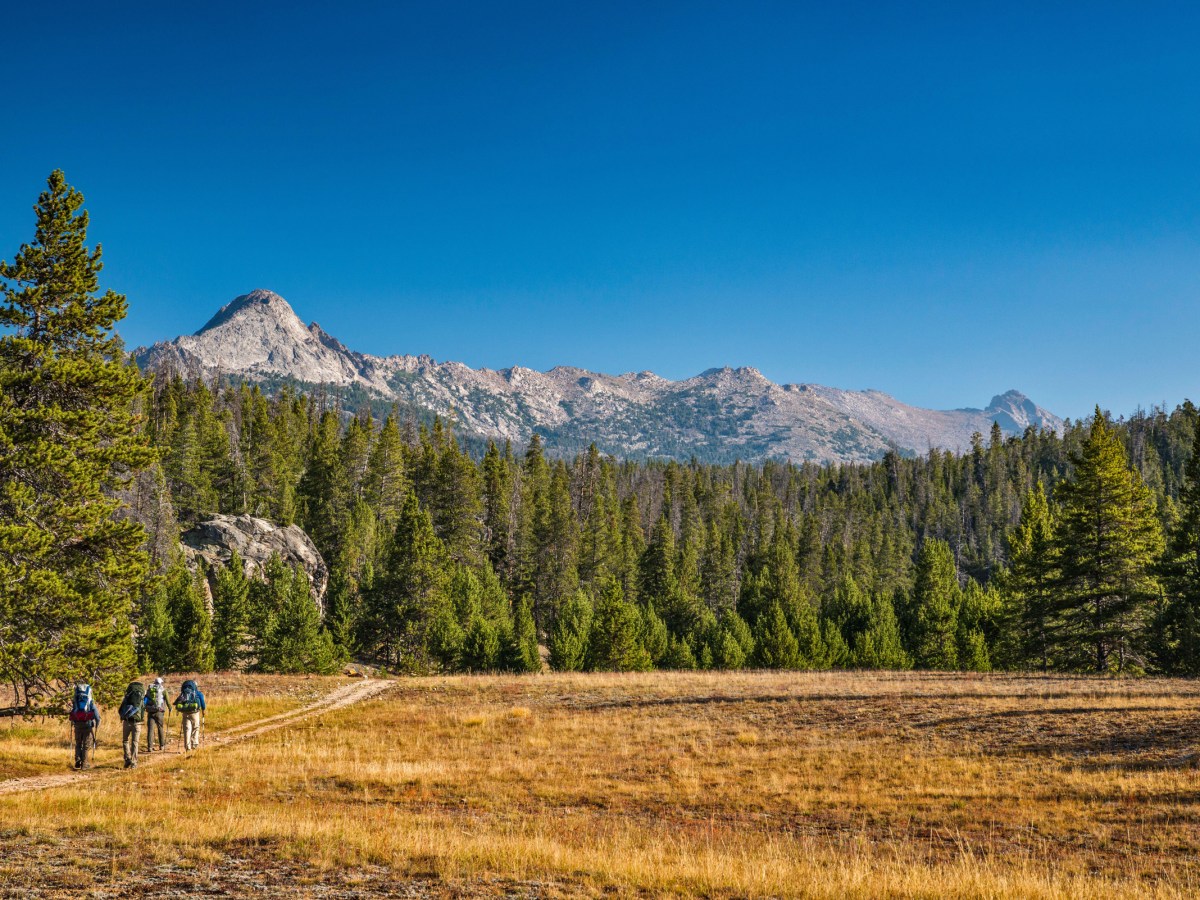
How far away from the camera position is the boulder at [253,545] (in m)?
65.8

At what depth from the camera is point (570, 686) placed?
4138 centimetres

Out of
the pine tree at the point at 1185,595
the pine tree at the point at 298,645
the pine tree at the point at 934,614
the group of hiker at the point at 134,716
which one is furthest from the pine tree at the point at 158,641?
the pine tree at the point at 1185,595

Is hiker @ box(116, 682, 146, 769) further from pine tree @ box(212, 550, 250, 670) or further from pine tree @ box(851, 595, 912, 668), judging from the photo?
pine tree @ box(851, 595, 912, 668)

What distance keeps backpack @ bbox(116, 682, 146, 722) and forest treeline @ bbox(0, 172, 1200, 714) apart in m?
0.95

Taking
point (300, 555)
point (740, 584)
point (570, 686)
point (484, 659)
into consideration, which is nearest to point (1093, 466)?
point (570, 686)

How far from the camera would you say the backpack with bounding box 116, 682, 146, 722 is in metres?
21.7

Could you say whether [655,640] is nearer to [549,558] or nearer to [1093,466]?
[549,558]

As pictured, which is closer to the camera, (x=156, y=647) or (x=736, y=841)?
(x=736, y=841)

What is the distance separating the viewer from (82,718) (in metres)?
20.8

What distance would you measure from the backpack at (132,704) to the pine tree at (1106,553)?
44831 mm

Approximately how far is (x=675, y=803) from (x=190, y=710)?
1607 cm

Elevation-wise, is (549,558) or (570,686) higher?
(549,558)

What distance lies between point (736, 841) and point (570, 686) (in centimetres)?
2725

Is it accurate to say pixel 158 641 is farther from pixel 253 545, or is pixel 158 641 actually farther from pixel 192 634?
pixel 253 545
